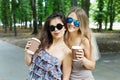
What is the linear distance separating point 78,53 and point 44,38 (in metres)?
0.45

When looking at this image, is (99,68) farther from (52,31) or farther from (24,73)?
(52,31)

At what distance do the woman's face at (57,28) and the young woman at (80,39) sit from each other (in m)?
0.09

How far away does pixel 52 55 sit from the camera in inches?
113

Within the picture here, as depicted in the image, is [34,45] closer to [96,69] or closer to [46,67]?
[46,67]

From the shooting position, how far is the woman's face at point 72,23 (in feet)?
9.86

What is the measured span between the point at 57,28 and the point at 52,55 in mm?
250

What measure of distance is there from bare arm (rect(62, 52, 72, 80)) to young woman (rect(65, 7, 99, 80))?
0.07 meters

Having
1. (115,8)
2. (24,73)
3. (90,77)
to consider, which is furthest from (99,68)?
(115,8)

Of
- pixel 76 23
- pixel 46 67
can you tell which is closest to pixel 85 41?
pixel 76 23

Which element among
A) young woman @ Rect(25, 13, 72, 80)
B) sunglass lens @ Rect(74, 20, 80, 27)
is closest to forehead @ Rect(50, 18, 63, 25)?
young woman @ Rect(25, 13, 72, 80)

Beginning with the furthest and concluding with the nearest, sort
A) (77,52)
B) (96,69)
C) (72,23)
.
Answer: (96,69), (72,23), (77,52)

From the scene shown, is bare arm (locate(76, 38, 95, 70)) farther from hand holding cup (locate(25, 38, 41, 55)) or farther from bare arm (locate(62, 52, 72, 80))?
hand holding cup (locate(25, 38, 41, 55))

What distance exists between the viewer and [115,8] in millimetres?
44594

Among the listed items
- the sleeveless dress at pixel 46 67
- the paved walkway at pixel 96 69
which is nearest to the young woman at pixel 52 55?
the sleeveless dress at pixel 46 67
